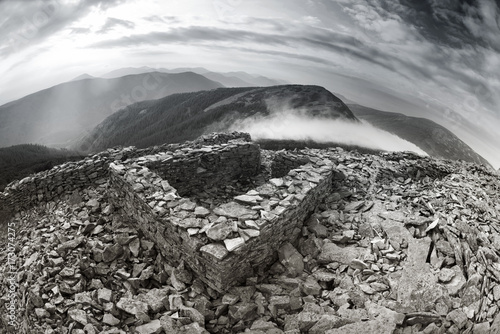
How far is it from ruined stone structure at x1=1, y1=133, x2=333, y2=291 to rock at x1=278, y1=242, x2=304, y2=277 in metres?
0.16

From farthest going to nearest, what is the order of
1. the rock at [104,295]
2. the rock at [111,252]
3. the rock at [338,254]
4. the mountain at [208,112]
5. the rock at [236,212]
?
the mountain at [208,112] → the rock at [111,252] → the rock at [338,254] → the rock at [236,212] → the rock at [104,295]

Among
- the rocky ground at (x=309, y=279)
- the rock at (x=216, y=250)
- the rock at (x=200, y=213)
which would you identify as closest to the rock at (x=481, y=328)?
the rocky ground at (x=309, y=279)

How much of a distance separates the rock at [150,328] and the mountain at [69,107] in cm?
7909

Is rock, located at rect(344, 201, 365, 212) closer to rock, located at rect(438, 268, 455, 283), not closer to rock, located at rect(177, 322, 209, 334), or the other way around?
rock, located at rect(438, 268, 455, 283)

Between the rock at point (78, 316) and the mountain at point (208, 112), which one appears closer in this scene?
the rock at point (78, 316)

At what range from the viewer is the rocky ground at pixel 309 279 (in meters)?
4.46

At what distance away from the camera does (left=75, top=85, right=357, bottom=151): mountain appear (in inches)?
1334

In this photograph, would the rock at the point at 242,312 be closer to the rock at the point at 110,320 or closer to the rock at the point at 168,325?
the rock at the point at 168,325

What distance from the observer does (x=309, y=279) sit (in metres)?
5.38

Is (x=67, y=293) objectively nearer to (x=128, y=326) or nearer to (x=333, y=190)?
(x=128, y=326)

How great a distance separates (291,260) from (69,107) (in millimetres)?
116295

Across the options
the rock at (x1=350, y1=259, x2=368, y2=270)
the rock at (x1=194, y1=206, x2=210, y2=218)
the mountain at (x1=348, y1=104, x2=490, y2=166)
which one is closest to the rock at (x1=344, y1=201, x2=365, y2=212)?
the rock at (x1=350, y1=259, x2=368, y2=270)

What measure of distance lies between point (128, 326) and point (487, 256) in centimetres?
760

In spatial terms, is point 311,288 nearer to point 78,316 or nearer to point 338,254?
point 338,254
